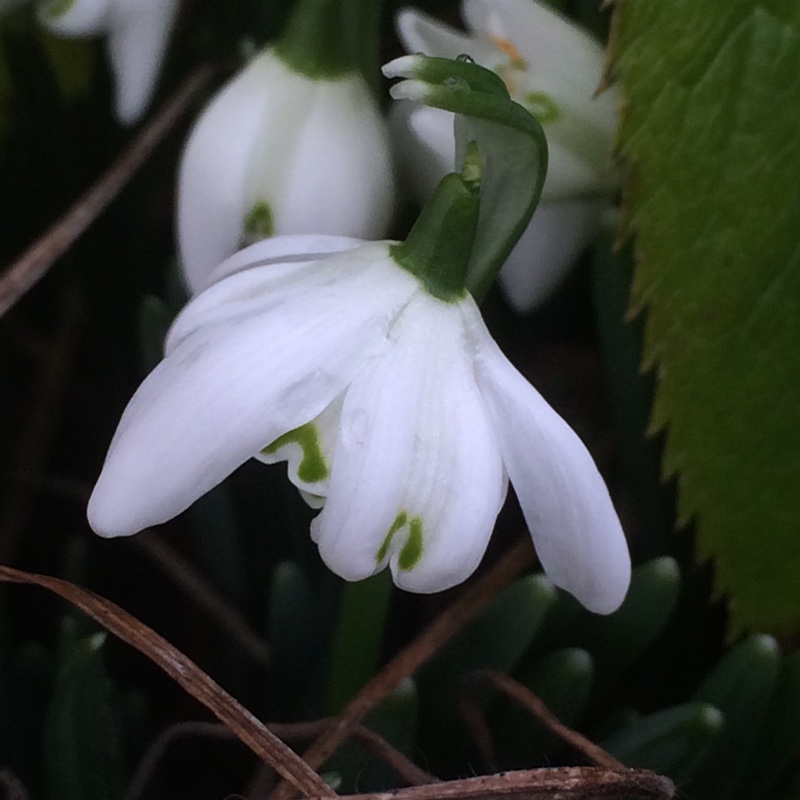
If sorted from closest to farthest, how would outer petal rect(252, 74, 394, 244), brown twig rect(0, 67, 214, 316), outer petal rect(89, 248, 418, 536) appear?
outer petal rect(89, 248, 418, 536), outer petal rect(252, 74, 394, 244), brown twig rect(0, 67, 214, 316)

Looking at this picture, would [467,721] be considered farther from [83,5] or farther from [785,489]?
[83,5]

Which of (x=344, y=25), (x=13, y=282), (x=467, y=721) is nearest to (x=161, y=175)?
(x=13, y=282)

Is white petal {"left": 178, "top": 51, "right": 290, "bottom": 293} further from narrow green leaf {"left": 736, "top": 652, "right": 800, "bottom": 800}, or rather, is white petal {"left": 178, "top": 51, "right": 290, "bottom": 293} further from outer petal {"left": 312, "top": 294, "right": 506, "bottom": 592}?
narrow green leaf {"left": 736, "top": 652, "right": 800, "bottom": 800}

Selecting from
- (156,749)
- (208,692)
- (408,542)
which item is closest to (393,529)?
(408,542)

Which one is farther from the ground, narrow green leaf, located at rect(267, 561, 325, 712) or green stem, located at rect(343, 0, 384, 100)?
green stem, located at rect(343, 0, 384, 100)

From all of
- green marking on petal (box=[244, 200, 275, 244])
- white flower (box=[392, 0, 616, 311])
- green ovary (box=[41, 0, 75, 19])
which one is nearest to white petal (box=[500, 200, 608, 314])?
white flower (box=[392, 0, 616, 311])

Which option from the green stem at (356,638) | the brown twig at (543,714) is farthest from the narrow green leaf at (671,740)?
the green stem at (356,638)
